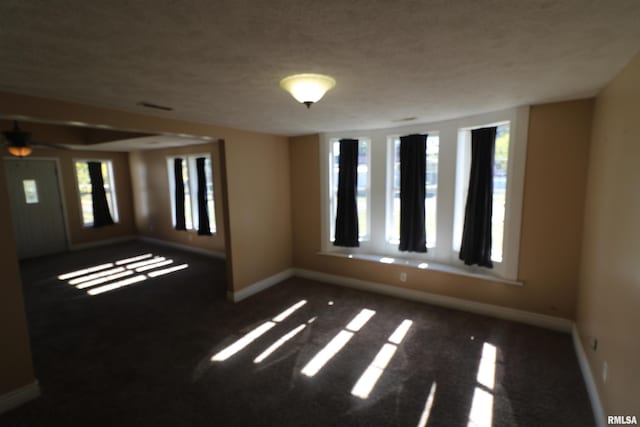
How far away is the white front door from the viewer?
606 cm

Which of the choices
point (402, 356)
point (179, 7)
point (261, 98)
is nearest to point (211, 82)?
point (261, 98)

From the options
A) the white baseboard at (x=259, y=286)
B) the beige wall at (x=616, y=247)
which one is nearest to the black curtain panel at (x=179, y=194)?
the white baseboard at (x=259, y=286)

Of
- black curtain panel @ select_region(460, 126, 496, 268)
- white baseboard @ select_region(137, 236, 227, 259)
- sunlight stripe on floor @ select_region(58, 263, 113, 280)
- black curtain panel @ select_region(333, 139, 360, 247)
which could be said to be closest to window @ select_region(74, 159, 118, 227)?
white baseboard @ select_region(137, 236, 227, 259)

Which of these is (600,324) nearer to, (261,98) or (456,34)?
(456,34)

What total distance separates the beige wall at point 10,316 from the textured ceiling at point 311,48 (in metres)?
1.01

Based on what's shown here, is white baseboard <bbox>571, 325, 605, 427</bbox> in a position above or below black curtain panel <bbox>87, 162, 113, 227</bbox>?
below

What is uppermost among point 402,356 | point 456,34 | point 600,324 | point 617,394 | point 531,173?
point 456,34

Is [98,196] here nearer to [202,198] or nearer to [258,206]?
[202,198]

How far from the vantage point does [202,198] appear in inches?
243

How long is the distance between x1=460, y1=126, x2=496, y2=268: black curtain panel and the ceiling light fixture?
7.47ft

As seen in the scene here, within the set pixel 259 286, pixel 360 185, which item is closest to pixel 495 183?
pixel 360 185

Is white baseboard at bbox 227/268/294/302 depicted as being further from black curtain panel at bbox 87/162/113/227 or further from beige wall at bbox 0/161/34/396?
black curtain panel at bbox 87/162/113/227

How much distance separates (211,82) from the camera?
2055 mm

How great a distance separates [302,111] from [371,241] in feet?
Answer: 7.66
